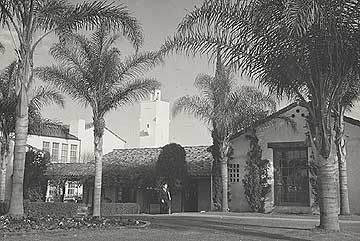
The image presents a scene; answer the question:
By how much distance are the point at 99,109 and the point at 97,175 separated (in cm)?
240

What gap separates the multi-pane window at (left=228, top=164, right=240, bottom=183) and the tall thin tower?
16.5 m

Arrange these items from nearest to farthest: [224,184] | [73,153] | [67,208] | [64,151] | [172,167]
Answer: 1. [67,208]
2. [224,184]
3. [172,167]
4. [64,151]
5. [73,153]

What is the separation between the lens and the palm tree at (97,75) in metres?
17.1

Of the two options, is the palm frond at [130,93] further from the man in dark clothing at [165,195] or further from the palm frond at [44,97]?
the man in dark clothing at [165,195]

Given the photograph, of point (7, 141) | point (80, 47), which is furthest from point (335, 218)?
point (7, 141)

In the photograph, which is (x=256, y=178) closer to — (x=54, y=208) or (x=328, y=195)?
(x=54, y=208)

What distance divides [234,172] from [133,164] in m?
7.38

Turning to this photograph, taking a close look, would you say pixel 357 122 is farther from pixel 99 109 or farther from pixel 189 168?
pixel 99 109

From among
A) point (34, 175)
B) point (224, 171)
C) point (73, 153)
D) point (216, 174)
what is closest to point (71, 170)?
point (34, 175)

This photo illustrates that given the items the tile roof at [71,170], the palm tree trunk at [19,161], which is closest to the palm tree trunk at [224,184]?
the tile roof at [71,170]

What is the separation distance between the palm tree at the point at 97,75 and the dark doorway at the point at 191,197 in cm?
1188

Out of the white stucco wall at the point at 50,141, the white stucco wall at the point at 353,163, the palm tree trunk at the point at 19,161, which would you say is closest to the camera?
the palm tree trunk at the point at 19,161

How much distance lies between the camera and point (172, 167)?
25391 mm

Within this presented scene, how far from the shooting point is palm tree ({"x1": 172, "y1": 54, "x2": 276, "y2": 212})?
23219mm
